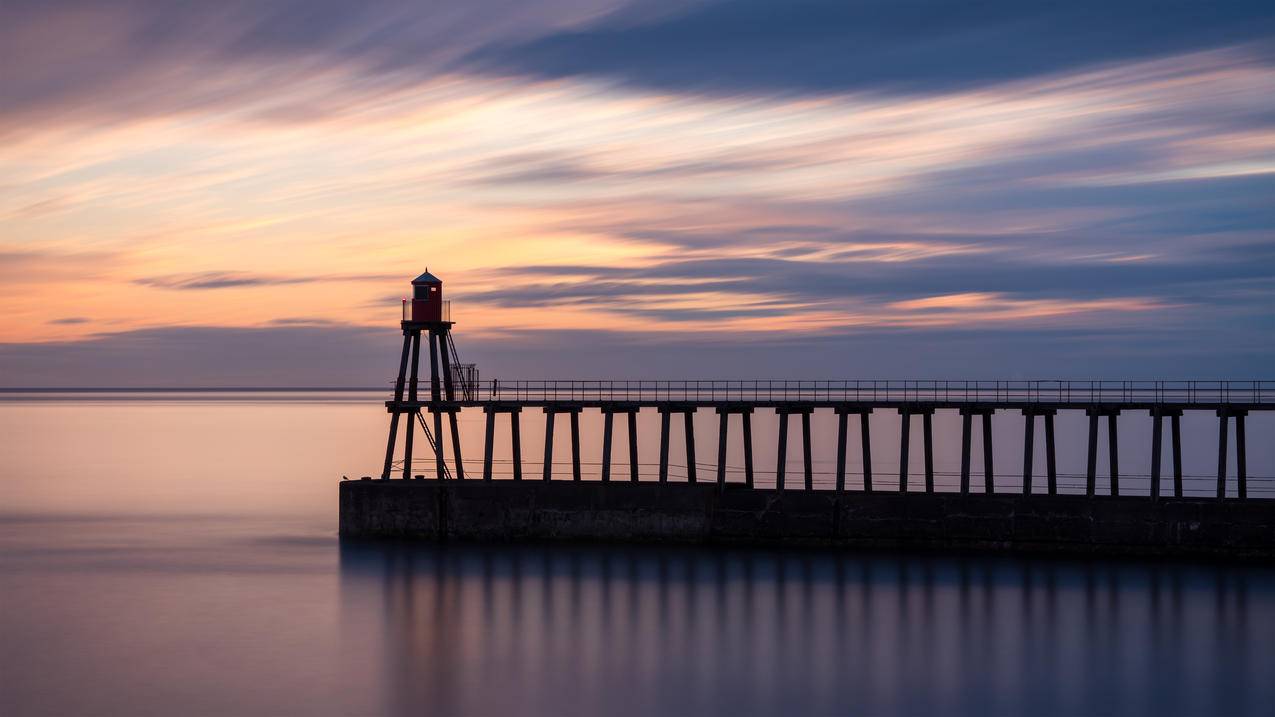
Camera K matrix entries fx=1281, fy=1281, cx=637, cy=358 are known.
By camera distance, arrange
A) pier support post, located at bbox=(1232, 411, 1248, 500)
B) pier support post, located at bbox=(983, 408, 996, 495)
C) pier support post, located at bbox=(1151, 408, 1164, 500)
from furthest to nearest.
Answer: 1. pier support post, located at bbox=(983, 408, 996, 495)
2. pier support post, located at bbox=(1232, 411, 1248, 500)
3. pier support post, located at bbox=(1151, 408, 1164, 500)

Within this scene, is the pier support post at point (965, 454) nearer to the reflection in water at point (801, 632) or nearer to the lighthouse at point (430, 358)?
the reflection in water at point (801, 632)

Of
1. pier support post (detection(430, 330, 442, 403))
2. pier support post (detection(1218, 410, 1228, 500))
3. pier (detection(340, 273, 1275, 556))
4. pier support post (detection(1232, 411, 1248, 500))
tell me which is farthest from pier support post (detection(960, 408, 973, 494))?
pier support post (detection(430, 330, 442, 403))

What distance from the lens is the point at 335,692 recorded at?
24375 millimetres

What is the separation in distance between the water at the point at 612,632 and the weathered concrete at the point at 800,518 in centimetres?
49

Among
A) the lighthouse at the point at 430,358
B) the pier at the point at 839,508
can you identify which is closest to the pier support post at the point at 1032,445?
the pier at the point at 839,508

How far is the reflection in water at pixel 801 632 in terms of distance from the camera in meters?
23.9

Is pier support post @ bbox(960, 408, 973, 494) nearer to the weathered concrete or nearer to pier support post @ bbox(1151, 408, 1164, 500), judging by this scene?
the weathered concrete

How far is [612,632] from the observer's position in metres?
28.6

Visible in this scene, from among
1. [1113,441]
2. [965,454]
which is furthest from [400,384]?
[1113,441]

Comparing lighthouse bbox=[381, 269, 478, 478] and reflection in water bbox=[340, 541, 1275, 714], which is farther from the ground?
lighthouse bbox=[381, 269, 478, 478]

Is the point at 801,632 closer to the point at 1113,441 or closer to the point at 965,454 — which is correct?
the point at 965,454

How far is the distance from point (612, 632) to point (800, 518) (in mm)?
7734

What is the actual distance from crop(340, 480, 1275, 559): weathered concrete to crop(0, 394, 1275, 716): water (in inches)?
19.2

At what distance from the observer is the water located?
Result: 23.9 m
